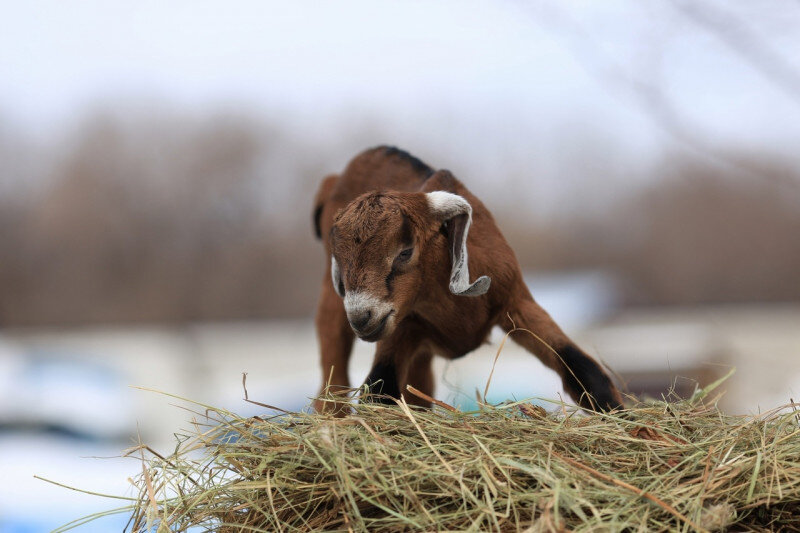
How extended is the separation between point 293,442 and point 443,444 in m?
0.34

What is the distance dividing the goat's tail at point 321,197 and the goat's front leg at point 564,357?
45.3 inches

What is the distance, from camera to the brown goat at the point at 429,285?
6.65 ft

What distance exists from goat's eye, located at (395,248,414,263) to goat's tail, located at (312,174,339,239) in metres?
1.19

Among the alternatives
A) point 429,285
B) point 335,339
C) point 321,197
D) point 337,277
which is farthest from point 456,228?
point 321,197

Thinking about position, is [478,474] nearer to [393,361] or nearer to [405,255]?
[405,255]

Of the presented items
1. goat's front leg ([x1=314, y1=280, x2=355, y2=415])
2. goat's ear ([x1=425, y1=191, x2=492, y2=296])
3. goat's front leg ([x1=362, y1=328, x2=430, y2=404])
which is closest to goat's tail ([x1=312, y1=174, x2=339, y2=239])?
goat's front leg ([x1=314, y1=280, x2=355, y2=415])

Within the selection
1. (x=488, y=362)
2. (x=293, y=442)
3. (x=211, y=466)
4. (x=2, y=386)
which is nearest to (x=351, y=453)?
(x=293, y=442)

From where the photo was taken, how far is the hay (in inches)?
59.8

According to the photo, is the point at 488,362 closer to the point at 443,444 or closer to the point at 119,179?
the point at 443,444

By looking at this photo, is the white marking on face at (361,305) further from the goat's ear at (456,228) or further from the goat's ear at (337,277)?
the goat's ear at (456,228)

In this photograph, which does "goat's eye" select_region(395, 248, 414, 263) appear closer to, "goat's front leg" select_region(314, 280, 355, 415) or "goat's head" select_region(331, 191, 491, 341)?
"goat's head" select_region(331, 191, 491, 341)

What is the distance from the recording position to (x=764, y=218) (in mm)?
12719

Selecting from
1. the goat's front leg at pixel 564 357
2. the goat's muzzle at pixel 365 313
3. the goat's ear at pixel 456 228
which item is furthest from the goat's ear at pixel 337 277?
the goat's front leg at pixel 564 357

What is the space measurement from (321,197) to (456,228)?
121 cm
